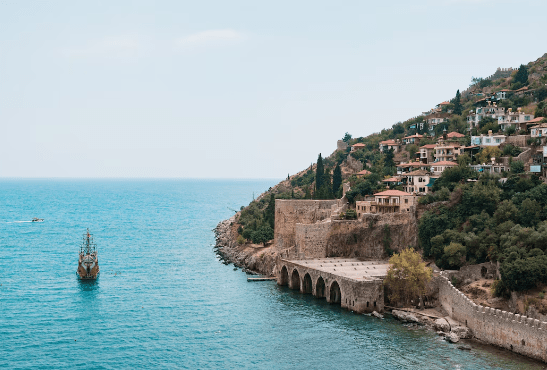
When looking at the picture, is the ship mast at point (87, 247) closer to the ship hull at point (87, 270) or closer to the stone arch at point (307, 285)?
the ship hull at point (87, 270)

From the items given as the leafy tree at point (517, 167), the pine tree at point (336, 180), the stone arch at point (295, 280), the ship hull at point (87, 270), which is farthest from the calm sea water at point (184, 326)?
the leafy tree at point (517, 167)

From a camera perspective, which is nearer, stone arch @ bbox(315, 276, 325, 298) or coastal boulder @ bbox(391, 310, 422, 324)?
coastal boulder @ bbox(391, 310, 422, 324)

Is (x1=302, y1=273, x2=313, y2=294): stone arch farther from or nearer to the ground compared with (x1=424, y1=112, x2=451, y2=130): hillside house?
nearer to the ground

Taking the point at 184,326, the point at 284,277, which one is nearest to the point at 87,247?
the point at 284,277

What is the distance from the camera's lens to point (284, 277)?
74.1 meters

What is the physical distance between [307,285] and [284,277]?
487cm

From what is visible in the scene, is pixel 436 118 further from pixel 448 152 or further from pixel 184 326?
pixel 184 326

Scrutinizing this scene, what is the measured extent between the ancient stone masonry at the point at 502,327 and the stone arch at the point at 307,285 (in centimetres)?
1947

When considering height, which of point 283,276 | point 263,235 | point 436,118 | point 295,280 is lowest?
point 295,280

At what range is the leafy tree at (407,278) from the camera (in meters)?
58.0

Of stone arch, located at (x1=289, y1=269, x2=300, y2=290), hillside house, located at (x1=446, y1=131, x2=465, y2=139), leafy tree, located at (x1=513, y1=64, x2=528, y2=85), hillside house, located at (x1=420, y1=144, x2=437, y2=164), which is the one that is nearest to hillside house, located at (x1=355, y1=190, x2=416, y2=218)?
stone arch, located at (x1=289, y1=269, x2=300, y2=290)

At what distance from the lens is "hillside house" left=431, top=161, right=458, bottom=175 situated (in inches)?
3180

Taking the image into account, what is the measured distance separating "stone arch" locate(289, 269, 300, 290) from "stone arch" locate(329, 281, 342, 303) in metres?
7.26

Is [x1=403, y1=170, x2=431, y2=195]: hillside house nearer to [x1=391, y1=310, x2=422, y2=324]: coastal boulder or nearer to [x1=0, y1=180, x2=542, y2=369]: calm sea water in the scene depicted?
[x1=0, y1=180, x2=542, y2=369]: calm sea water
